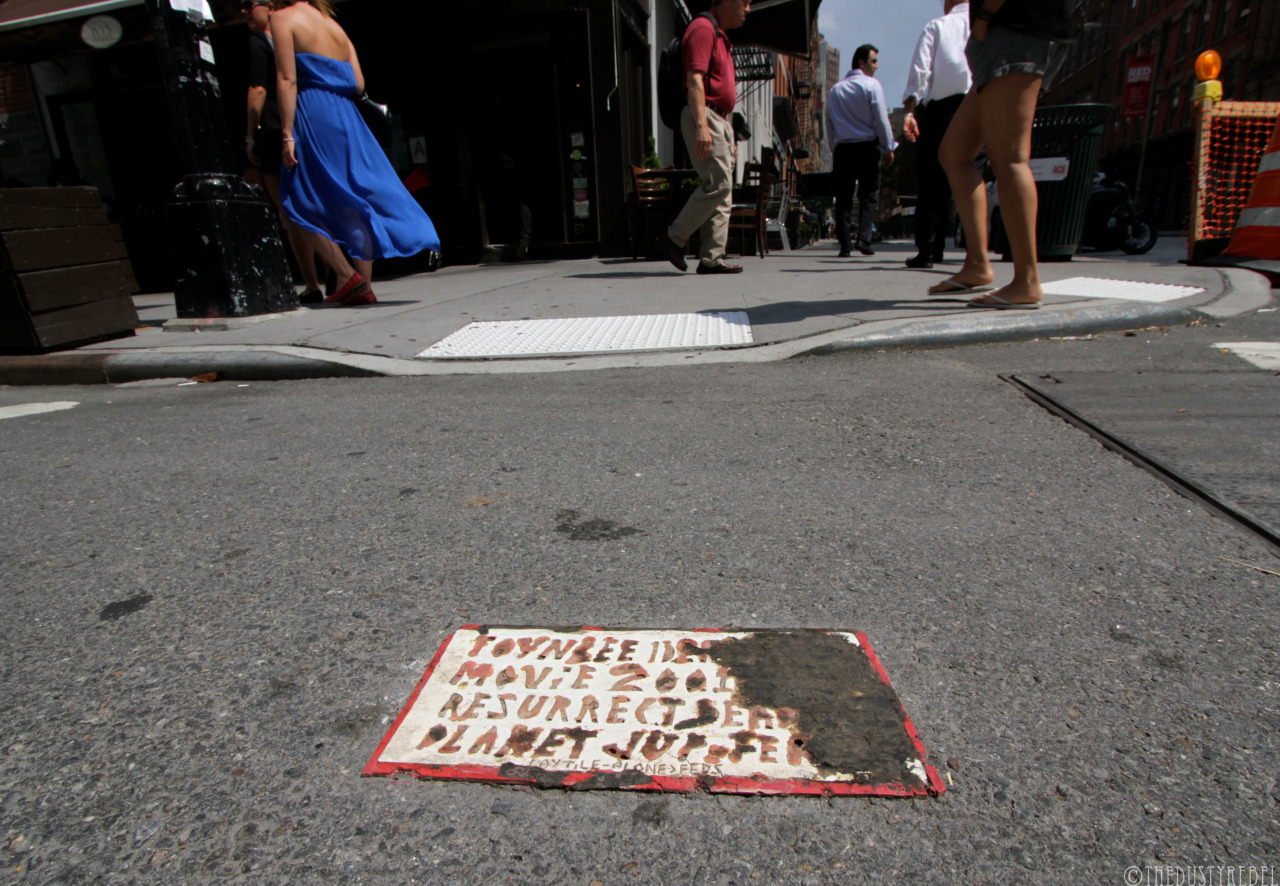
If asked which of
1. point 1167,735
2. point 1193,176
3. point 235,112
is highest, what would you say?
point 235,112

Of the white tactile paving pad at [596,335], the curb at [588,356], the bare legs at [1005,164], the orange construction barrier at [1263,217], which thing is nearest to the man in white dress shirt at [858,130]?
the orange construction barrier at [1263,217]

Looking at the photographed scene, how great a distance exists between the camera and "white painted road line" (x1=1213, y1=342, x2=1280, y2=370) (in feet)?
9.99

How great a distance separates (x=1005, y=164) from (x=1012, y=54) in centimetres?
50

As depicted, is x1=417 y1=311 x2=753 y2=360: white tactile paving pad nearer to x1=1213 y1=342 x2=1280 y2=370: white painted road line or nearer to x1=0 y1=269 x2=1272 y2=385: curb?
x1=0 y1=269 x2=1272 y2=385: curb

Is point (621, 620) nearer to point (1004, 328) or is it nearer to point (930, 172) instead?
point (1004, 328)

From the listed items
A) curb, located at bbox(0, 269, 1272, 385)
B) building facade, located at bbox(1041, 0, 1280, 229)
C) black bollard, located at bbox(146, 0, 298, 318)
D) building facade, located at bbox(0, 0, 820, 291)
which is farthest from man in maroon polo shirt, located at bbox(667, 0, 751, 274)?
building facade, located at bbox(1041, 0, 1280, 229)

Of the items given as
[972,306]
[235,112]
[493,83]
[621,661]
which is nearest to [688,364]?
[972,306]

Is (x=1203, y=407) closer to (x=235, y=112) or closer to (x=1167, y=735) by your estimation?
(x=1167, y=735)

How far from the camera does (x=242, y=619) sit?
1.46 m

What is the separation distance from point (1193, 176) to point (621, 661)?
7.92m

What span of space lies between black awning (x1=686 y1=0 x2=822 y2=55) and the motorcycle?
16.8 ft

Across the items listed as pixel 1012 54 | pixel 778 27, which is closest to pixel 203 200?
pixel 1012 54

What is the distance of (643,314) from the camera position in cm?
466

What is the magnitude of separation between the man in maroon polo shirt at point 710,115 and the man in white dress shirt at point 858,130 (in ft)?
7.95
